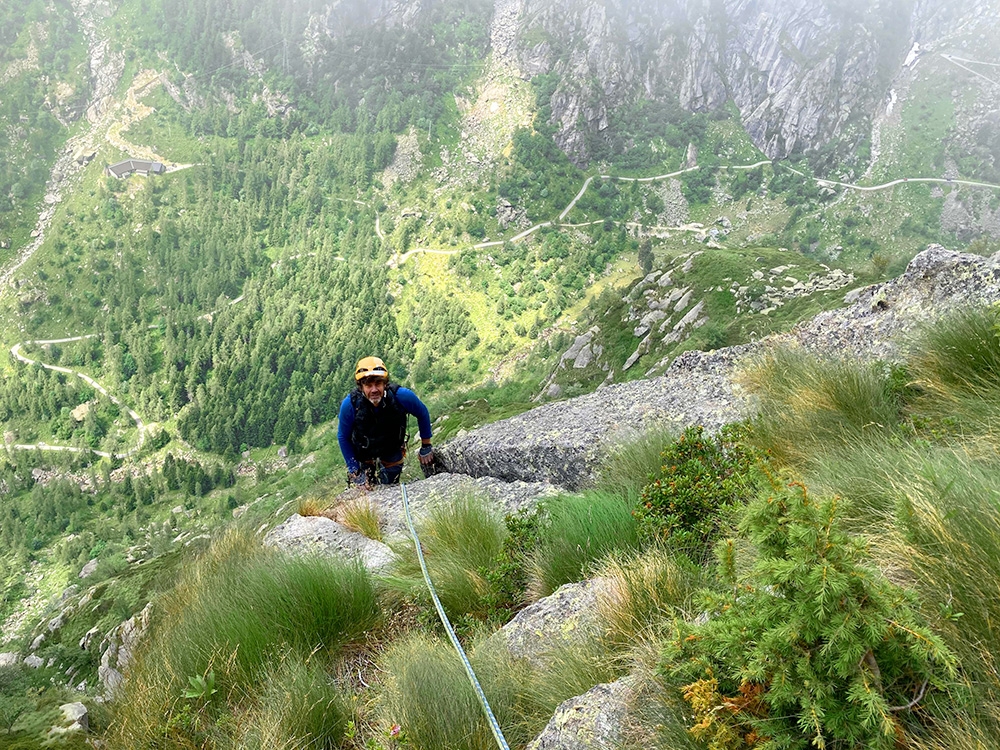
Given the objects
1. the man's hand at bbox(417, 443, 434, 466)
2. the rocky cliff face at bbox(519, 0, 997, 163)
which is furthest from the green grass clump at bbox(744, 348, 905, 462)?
the rocky cliff face at bbox(519, 0, 997, 163)

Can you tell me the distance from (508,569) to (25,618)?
129 metres

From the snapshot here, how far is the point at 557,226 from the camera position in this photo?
157250 mm

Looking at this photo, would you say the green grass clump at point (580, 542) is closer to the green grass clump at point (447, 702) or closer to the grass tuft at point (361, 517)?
the green grass clump at point (447, 702)

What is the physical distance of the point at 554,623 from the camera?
3.70 metres

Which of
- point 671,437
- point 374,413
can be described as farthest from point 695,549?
point 374,413

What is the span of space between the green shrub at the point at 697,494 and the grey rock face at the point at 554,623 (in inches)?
27.1

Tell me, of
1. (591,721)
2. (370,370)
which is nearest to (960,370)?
(591,721)

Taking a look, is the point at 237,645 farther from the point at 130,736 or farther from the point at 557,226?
the point at 557,226

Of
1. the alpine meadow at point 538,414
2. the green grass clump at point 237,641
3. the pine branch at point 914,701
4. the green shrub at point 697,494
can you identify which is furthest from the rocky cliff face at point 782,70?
the pine branch at point 914,701

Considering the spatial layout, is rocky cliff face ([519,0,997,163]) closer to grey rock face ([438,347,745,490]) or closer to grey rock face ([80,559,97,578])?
grey rock face ([80,559,97,578])

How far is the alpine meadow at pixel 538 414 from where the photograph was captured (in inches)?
86.4

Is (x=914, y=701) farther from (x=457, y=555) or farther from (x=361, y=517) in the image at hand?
(x=361, y=517)

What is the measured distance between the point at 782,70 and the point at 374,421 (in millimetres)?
235356

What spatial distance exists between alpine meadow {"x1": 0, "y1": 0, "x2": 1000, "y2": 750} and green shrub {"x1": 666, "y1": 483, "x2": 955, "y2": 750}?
2cm
